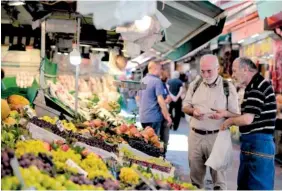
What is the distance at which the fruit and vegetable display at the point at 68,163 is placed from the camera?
9.04 feet

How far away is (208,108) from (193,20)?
2662 millimetres

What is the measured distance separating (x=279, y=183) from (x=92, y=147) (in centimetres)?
430

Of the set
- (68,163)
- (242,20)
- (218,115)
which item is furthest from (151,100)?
(242,20)

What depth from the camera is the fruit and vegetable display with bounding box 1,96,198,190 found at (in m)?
2.75

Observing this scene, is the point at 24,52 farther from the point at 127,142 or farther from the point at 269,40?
the point at 127,142

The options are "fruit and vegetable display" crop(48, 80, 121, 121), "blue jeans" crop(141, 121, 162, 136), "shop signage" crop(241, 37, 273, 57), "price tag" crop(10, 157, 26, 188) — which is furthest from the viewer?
"shop signage" crop(241, 37, 273, 57)

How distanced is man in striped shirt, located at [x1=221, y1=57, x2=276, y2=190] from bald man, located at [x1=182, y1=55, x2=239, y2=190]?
10.7 inches

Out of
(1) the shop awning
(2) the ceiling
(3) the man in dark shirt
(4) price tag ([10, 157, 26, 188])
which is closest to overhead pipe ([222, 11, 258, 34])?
(3) the man in dark shirt

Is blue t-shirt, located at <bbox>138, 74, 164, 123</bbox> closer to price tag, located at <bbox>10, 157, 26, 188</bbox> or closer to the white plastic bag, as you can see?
the white plastic bag

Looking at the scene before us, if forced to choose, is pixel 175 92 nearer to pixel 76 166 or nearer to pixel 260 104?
pixel 260 104

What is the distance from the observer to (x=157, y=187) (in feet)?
10.7

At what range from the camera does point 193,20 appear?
8016mm

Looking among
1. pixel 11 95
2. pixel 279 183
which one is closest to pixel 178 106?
pixel 279 183

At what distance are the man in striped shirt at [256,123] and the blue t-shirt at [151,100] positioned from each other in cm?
298
